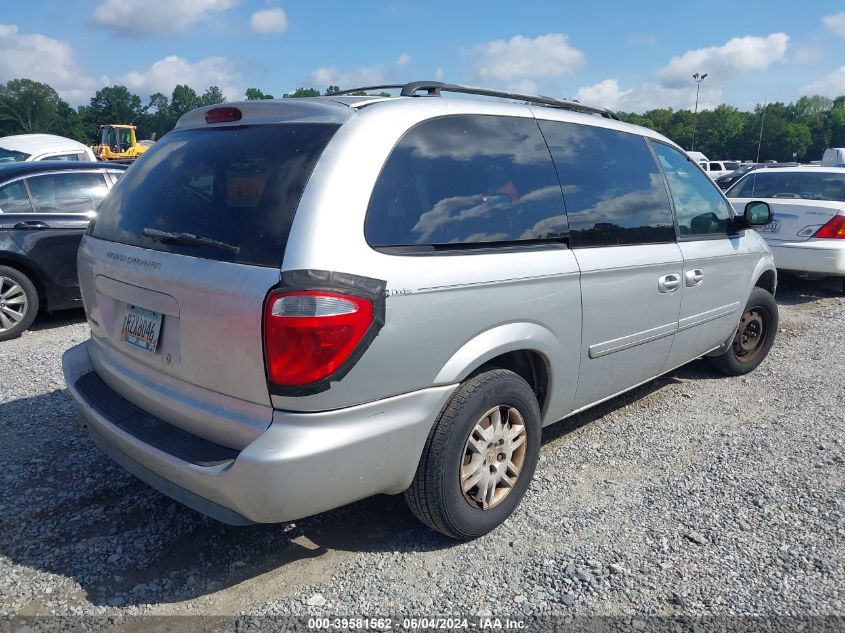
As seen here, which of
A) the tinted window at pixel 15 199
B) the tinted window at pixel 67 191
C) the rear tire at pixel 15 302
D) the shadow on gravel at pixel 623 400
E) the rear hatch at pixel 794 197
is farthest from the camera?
the rear hatch at pixel 794 197

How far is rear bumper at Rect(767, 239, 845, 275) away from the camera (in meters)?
7.73

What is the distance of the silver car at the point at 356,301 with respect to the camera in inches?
87.1

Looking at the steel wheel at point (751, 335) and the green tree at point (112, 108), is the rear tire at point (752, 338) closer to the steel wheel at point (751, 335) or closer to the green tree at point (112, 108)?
the steel wheel at point (751, 335)

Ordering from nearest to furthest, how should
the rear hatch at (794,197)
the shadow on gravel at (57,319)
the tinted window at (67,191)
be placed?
1. the tinted window at (67,191)
2. the shadow on gravel at (57,319)
3. the rear hatch at (794,197)

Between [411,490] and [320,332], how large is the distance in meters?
0.88

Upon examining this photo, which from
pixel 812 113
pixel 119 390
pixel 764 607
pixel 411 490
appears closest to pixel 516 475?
pixel 411 490

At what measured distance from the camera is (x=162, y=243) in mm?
2584

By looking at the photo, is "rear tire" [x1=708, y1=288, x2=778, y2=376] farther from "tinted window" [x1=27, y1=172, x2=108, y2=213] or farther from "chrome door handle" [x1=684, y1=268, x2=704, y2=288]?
"tinted window" [x1=27, y1=172, x2=108, y2=213]

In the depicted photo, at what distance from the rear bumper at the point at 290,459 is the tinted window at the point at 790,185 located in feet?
26.2

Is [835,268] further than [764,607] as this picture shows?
Yes

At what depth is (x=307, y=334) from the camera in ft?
7.08

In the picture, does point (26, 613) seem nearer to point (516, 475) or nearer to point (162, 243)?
point (162, 243)

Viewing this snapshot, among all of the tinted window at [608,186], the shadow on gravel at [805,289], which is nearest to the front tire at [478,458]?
the tinted window at [608,186]

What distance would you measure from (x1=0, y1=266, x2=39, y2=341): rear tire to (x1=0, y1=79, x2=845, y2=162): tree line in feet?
291
